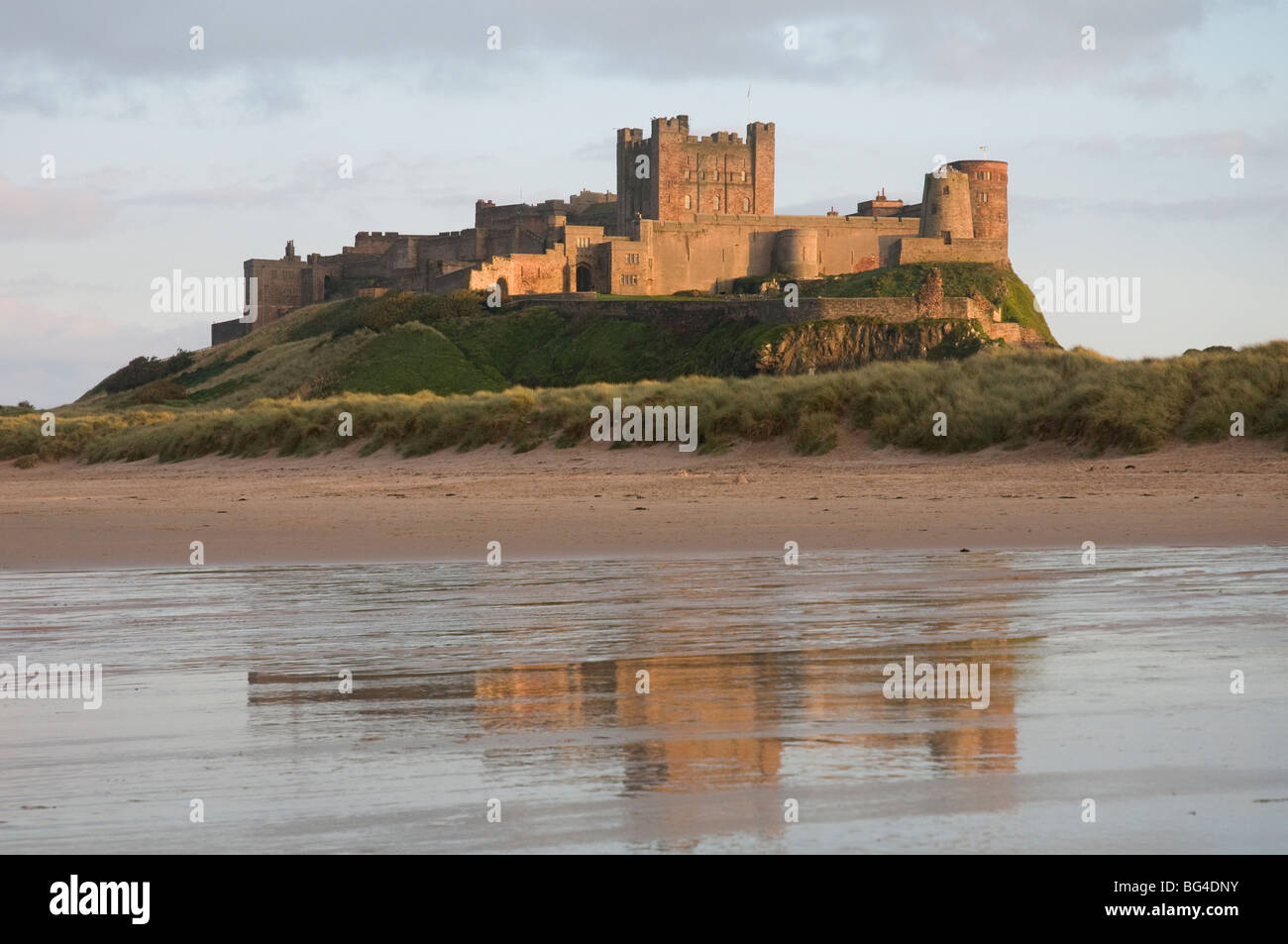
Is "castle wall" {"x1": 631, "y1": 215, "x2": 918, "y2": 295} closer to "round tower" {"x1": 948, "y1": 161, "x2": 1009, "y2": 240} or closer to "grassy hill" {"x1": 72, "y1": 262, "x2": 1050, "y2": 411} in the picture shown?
Answer: "round tower" {"x1": 948, "y1": 161, "x2": 1009, "y2": 240}

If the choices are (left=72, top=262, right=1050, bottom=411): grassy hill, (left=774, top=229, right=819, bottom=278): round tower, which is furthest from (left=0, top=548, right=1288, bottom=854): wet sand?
(left=774, top=229, right=819, bottom=278): round tower

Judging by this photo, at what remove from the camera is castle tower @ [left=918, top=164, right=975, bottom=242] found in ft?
273

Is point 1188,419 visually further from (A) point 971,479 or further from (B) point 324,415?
(B) point 324,415

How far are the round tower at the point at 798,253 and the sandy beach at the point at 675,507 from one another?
56226mm

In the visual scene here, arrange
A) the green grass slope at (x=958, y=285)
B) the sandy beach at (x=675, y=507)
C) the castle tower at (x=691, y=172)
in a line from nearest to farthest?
the sandy beach at (x=675, y=507) < the green grass slope at (x=958, y=285) < the castle tower at (x=691, y=172)

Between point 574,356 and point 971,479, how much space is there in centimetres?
4470

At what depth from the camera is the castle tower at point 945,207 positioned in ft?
273

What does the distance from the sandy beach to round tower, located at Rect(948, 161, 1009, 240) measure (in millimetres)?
→ 64890

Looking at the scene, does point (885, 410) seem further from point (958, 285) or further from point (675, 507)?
point (958, 285)

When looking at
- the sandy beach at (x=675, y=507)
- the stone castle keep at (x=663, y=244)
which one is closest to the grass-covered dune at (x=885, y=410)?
the sandy beach at (x=675, y=507)

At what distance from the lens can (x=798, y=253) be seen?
80.8m

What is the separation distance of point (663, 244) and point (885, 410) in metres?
56.7

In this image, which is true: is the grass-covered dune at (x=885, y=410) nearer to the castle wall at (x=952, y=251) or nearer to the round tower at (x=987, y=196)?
the castle wall at (x=952, y=251)

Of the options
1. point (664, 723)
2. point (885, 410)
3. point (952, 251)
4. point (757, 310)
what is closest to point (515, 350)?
point (757, 310)
